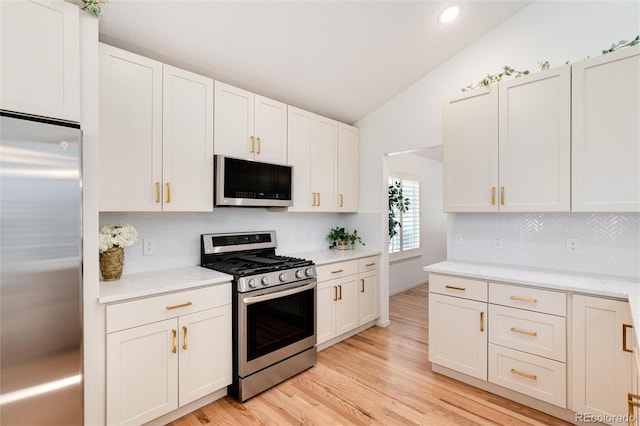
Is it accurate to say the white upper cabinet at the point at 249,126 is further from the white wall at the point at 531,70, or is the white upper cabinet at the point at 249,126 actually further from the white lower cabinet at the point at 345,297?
the white wall at the point at 531,70

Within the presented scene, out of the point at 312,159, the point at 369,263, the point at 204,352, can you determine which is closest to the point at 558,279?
the point at 369,263

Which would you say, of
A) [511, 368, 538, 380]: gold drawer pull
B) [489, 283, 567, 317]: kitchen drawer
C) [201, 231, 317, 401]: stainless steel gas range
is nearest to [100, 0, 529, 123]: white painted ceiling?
[201, 231, 317, 401]: stainless steel gas range

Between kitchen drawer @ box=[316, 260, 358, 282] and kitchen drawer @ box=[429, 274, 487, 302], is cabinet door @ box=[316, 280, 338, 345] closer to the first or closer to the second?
kitchen drawer @ box=[316, 260, 358, 282]

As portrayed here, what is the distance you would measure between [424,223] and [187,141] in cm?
469

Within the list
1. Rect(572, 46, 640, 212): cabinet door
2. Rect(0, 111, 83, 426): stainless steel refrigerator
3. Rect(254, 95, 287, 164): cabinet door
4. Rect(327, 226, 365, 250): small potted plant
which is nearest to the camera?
Rect(0, 111, 83, 426): stainless steel refrigerator

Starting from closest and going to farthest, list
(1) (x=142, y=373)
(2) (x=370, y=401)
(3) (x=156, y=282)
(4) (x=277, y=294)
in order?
(1) (x=142, y=373)
(3) (x=156, y=282)
(2) (x=370, y=401)
(4) (x=277, y=294)

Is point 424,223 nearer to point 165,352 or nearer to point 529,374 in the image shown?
point 529,374

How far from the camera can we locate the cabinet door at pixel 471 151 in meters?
2.57

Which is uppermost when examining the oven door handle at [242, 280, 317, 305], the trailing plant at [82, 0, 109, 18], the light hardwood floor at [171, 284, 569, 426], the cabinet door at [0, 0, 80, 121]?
the trailing plant at [82, 0, 109, 18]

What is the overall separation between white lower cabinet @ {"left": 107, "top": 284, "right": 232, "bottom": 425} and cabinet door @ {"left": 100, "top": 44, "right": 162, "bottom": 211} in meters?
0.70

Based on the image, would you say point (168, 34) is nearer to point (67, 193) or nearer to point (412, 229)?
point (67, 193)

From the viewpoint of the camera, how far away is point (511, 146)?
2473mm

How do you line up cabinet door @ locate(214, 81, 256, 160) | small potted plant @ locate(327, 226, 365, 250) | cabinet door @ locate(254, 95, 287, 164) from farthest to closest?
small potted plant @ locate(327, 226, 365, 250) < cabinet door @ locate(254, 95, 287, 164) < cabinet door @ locate(214, 81, 256, 160)

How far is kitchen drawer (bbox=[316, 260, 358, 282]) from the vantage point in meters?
3.03
